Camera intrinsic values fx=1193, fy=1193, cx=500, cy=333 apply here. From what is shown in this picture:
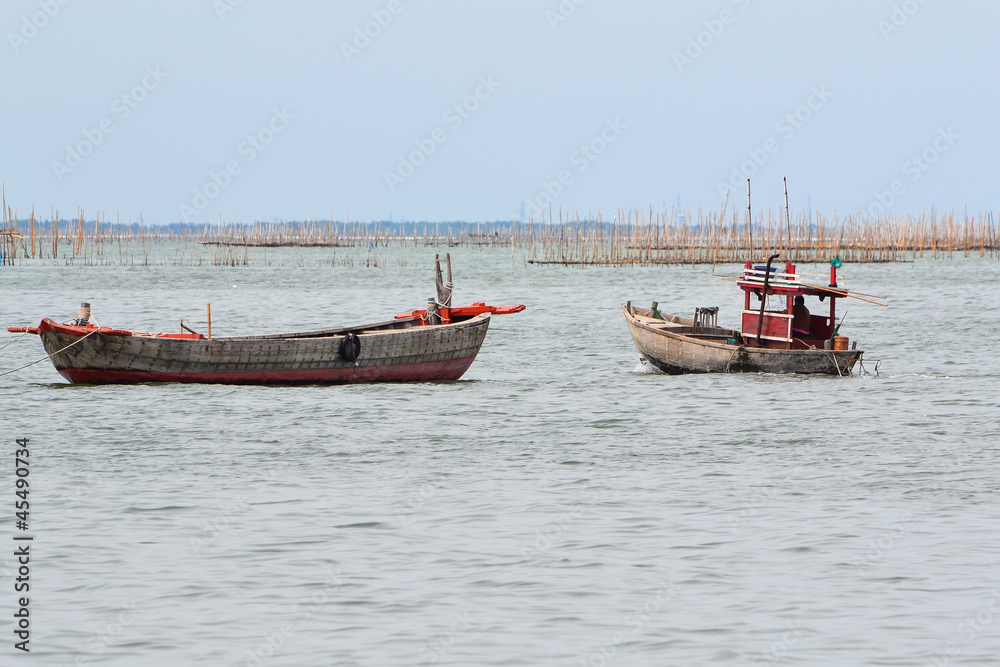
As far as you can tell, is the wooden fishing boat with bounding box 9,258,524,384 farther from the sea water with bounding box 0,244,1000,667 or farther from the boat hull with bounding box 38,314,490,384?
the sea water with bounding box 0,244,1000,667

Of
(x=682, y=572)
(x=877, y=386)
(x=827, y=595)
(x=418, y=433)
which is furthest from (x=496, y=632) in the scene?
(x=877, y=386)

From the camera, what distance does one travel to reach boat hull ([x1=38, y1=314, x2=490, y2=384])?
22281 millimetres

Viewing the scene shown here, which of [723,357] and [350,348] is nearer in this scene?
[350,348]

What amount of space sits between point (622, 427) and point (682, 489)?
5.14 m

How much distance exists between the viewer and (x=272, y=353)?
2303 cm

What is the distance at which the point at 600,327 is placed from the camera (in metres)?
41.8

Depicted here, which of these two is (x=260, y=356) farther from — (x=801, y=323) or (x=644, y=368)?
(x=801, y=323)

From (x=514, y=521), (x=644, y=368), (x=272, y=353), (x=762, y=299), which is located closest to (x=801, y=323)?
(x=762, y=299)

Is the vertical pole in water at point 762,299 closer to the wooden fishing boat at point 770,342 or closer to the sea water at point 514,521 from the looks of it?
the wooden fishing boat at point 770,342

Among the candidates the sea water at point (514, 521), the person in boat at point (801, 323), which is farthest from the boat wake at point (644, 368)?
the person in boat at point (801, 323)

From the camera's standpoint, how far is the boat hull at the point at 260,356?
73.1ft

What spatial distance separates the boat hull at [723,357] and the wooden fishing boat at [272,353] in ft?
12.1

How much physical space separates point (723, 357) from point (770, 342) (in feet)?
3.84

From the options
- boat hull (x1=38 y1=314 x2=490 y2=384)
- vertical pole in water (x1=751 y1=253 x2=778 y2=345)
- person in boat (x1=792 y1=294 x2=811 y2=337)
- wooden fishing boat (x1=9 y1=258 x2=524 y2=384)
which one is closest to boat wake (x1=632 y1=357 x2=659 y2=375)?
vertical pole in water (x1=751 y1=253 x2=778 y2=345)
